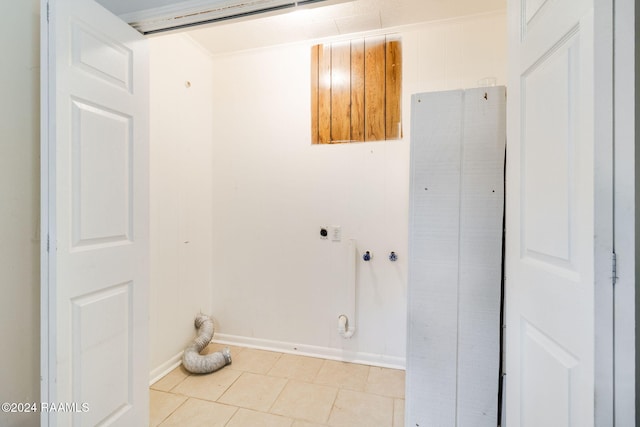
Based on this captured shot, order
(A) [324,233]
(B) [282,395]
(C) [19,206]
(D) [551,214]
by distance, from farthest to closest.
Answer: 1. (A) [324,233]
2. (B) [282,395]
3. (C) [19,206]
4. (D) [551,214]

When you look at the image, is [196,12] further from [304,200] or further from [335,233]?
[335,233]

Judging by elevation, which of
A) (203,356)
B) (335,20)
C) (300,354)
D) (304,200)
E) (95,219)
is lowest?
(300,354)

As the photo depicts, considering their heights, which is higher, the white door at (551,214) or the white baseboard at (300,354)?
the white door at (551,214)

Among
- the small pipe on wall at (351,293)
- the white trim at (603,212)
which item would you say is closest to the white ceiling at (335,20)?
the white trim at (603,212)

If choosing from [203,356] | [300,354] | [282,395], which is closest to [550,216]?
[282,395]

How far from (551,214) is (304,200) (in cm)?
183

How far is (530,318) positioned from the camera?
0.98 meters

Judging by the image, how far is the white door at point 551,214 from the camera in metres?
0.72

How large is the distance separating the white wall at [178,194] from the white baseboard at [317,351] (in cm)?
41

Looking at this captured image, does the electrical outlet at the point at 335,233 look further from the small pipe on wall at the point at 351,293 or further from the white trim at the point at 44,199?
the white trim at the point at 44,199

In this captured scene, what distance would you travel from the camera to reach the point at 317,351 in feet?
7.93

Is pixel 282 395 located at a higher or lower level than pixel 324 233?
lower

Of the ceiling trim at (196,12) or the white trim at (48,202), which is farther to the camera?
the ceiling trim at (196,12)

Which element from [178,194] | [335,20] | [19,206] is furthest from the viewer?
[178,194]
